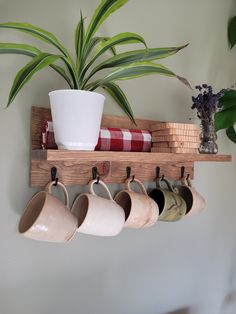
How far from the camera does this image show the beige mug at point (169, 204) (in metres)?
1.06

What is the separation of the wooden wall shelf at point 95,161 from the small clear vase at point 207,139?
0.18ft

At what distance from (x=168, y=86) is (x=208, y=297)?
960 millimetres

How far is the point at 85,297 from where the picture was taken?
1.01 metres

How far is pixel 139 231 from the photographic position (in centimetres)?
113

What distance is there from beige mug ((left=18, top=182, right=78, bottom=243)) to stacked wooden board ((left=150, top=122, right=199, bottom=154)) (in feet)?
1.36

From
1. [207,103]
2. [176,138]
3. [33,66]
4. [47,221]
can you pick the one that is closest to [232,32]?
[207,103]

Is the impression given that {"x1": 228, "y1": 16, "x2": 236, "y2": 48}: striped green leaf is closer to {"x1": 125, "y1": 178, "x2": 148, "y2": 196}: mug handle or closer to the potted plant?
the potted plant

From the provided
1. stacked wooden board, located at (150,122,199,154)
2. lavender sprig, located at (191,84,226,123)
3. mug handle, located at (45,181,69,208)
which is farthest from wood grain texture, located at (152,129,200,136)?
mug handle, located at (45,181,69,208)

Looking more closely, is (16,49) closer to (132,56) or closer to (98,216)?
(132,56)

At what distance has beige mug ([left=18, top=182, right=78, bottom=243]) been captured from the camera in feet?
2.54

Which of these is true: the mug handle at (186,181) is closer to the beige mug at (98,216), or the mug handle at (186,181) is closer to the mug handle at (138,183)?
the mug handle at (138,183)

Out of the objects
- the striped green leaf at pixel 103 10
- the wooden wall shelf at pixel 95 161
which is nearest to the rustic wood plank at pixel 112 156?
the wooden wall shelf at pixel 95 161

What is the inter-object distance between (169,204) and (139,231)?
170 millimetres

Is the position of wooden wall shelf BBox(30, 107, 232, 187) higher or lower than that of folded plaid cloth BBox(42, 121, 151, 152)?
lower
